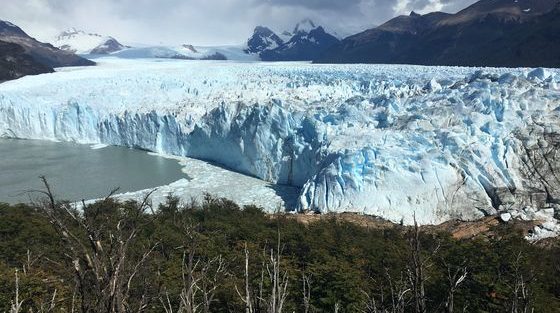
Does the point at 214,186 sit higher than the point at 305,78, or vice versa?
the point at 305,78

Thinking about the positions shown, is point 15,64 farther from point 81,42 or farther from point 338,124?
point 81,42

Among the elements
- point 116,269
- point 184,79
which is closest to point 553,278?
→ point 116,269

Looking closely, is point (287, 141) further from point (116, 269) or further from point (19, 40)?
point (19, 40)

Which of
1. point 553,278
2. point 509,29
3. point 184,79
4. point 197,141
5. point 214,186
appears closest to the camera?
point 553,278

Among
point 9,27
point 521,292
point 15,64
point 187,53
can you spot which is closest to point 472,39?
point 187,53

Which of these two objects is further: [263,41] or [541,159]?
[263,41]
